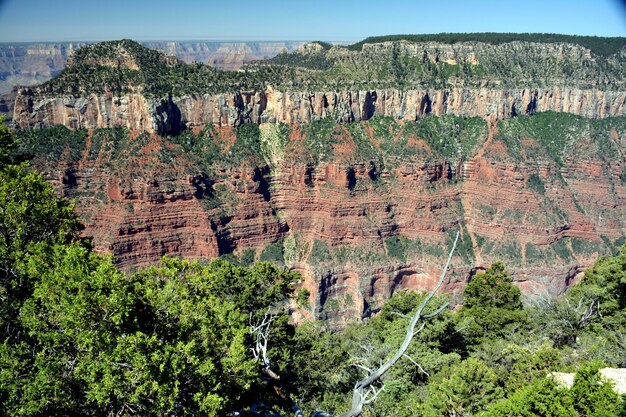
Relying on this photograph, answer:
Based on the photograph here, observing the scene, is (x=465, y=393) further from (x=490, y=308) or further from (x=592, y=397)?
(x=490, y=308)

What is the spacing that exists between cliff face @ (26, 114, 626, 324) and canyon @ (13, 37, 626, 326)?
236mm

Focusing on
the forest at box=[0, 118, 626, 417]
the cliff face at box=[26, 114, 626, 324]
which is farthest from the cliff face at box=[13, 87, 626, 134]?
the forest at box=[0, 118, 626, 417]

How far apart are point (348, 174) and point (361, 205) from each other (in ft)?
18.2

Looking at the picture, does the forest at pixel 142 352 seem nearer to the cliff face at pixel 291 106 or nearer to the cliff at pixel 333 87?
the cliff face at pixel 291 106

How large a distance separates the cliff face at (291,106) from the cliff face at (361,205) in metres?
2.58

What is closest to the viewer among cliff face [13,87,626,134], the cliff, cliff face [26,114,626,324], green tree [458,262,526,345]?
green tree [458,262,526,345]

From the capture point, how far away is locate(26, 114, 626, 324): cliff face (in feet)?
253

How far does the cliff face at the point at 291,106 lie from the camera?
7944 cm

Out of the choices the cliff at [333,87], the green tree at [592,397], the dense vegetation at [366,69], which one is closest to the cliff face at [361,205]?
the cliff at [333,87]

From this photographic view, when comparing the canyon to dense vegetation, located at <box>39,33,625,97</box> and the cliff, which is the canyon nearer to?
the cliff

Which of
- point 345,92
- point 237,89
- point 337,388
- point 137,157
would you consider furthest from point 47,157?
point 337,388

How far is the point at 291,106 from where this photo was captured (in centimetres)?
9169

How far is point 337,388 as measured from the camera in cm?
3803

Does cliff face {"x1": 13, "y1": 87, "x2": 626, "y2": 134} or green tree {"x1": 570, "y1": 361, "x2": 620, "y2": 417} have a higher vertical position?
cliff face {"x1": 13, "y1": 87, "x2": 626, "y2": 134}
